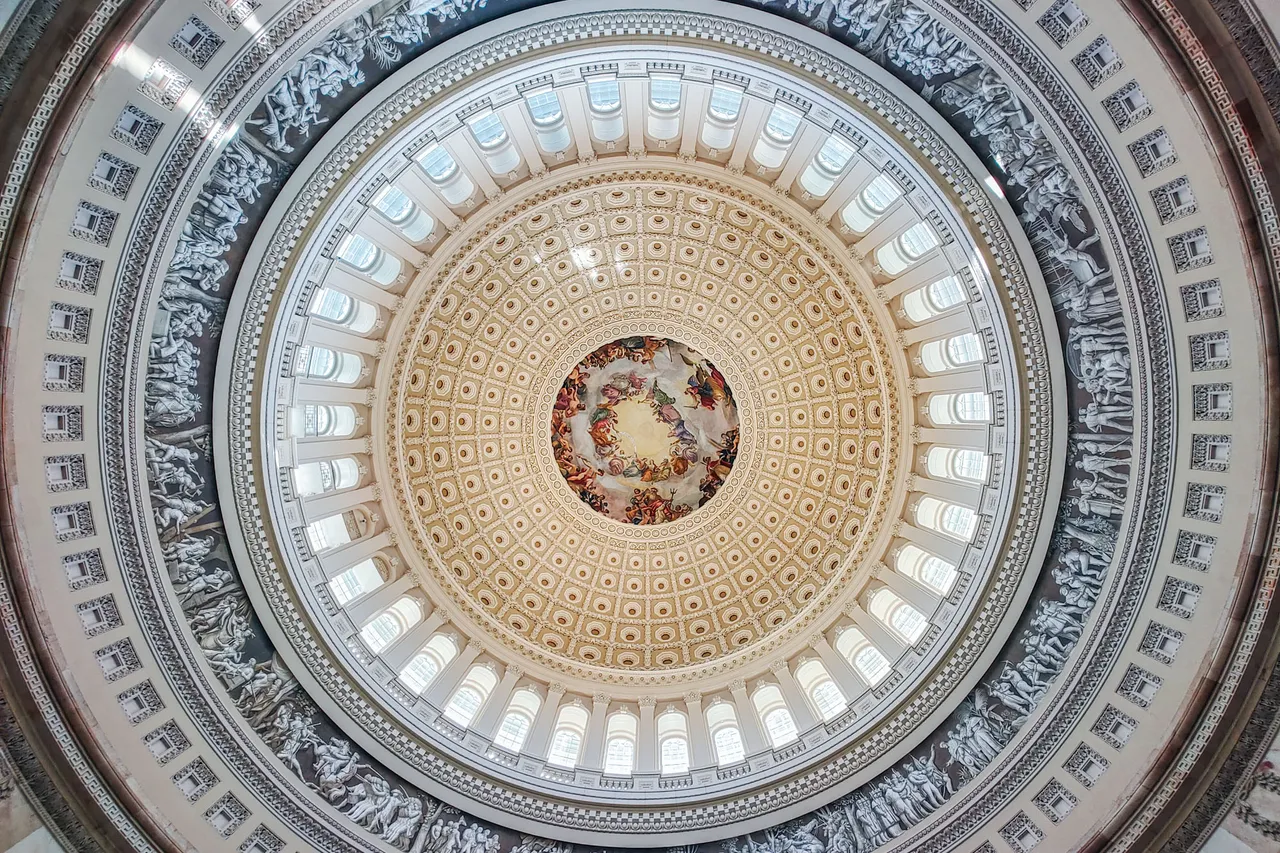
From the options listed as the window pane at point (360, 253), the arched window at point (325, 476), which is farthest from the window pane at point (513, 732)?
the window pane at point (360, 253)

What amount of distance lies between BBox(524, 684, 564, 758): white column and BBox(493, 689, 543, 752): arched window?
20 cm

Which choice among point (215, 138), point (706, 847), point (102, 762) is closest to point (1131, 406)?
point (706, 847)

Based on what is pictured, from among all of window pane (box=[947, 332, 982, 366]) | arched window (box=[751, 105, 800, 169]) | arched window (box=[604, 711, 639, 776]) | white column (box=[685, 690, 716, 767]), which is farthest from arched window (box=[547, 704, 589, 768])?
arched window (box=[751, 105, 800, 169])

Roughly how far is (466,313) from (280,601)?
11281 millimetres

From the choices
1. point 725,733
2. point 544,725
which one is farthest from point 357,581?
point 725,733

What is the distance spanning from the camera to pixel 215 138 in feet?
42.8

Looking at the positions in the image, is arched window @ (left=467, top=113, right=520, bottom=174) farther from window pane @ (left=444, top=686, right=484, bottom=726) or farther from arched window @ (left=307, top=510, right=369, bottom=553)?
window pane @ (left=444, top=686, right=484, bottom=726)

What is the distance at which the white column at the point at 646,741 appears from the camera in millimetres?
20188

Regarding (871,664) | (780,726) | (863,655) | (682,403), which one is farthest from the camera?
(682,403)

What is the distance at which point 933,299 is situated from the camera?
19.3 metres

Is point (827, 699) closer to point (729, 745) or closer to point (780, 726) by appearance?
point (780, 726)

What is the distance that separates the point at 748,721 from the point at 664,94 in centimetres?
1813

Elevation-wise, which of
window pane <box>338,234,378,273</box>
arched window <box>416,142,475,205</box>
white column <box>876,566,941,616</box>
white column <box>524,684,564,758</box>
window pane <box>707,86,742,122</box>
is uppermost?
window pane <box>707,86,742,122</box>

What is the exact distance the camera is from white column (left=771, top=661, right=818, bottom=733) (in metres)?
20.0
